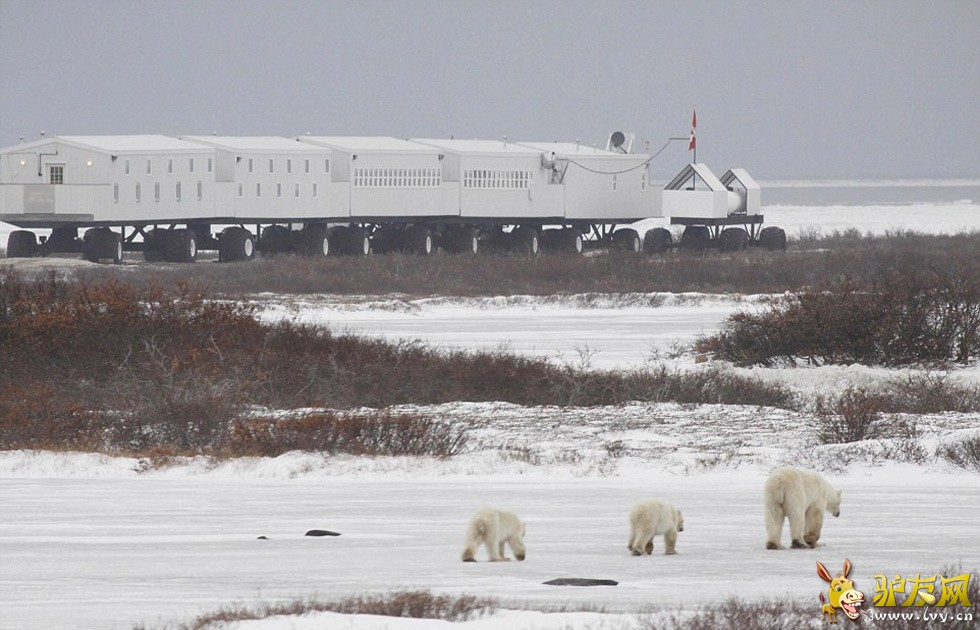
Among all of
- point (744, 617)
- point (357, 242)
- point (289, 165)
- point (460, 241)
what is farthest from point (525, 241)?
point (744, 617)

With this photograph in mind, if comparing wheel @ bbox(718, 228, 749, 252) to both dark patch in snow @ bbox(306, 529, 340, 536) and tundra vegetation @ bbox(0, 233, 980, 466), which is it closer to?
tundra vegetation @ bbox(0, 233, 980, 466)

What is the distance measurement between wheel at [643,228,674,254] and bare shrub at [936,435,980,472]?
4734cm

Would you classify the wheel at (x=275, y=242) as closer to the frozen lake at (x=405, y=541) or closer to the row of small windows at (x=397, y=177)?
the row of small windows at (x=397, y=177)

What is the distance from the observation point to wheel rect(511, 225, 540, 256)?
61.1 meters

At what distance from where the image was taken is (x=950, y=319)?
22891 millimetres

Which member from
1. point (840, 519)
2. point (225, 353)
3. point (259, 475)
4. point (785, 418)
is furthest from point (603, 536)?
point (225, 353)

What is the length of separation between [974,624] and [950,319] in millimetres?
16462

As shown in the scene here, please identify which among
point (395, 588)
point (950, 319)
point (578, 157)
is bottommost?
point (395, 588)

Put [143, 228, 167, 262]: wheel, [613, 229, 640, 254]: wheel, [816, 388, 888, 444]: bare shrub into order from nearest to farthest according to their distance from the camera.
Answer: [816, 388, 888, 444]: bare shrub < [143, 228, 167, 262]: wheel < [613, 229, 640, 254]: wheel

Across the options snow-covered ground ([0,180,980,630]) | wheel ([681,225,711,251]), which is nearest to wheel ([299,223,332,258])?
wheel ([681,225,711,251])

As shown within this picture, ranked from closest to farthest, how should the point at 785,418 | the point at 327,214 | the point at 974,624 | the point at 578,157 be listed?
the point at 974,624 < the point at 785,418 < the point at 327,214 < the point at 578,157

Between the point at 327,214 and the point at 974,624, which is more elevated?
the point at 327,214

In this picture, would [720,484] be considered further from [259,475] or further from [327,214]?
[327,214]

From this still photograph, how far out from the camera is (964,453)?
524 inches
